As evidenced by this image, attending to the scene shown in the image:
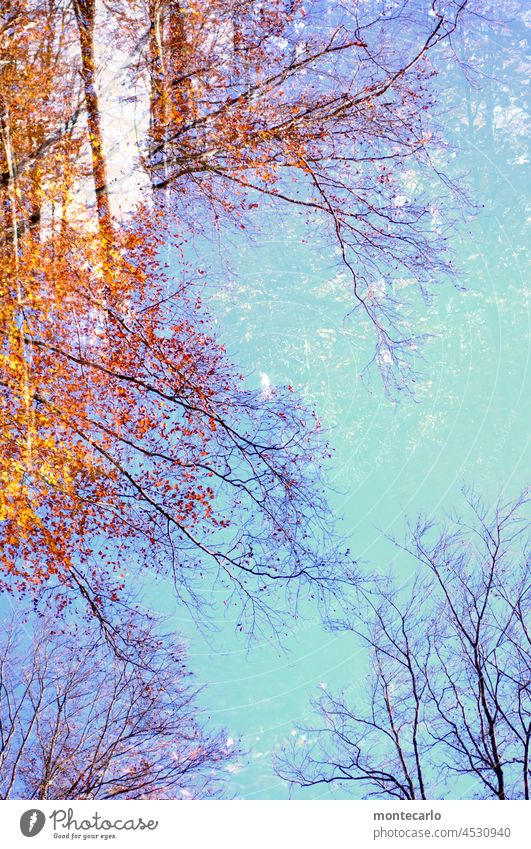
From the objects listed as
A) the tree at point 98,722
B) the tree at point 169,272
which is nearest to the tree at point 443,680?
the tree at point 169,272

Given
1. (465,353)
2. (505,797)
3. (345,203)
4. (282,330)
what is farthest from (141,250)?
(505,797)

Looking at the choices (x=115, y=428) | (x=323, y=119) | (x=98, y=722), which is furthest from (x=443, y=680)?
(x=323, y=119)

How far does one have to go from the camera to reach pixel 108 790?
422 cm

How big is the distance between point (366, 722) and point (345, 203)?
4156 mm

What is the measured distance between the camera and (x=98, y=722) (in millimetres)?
4539

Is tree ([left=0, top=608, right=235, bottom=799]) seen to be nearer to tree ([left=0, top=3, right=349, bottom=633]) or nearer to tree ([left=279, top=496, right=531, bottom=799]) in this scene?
tree ([left=0, top=3, right=349, bottom=633])

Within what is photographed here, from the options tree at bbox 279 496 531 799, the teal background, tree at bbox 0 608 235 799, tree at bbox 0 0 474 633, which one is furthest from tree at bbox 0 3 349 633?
tree at bbox 279 496 531 799

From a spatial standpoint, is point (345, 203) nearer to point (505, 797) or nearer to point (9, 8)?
point (9, 8)

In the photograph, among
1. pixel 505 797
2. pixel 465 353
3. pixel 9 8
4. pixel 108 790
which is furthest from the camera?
A: pixel 465 353
